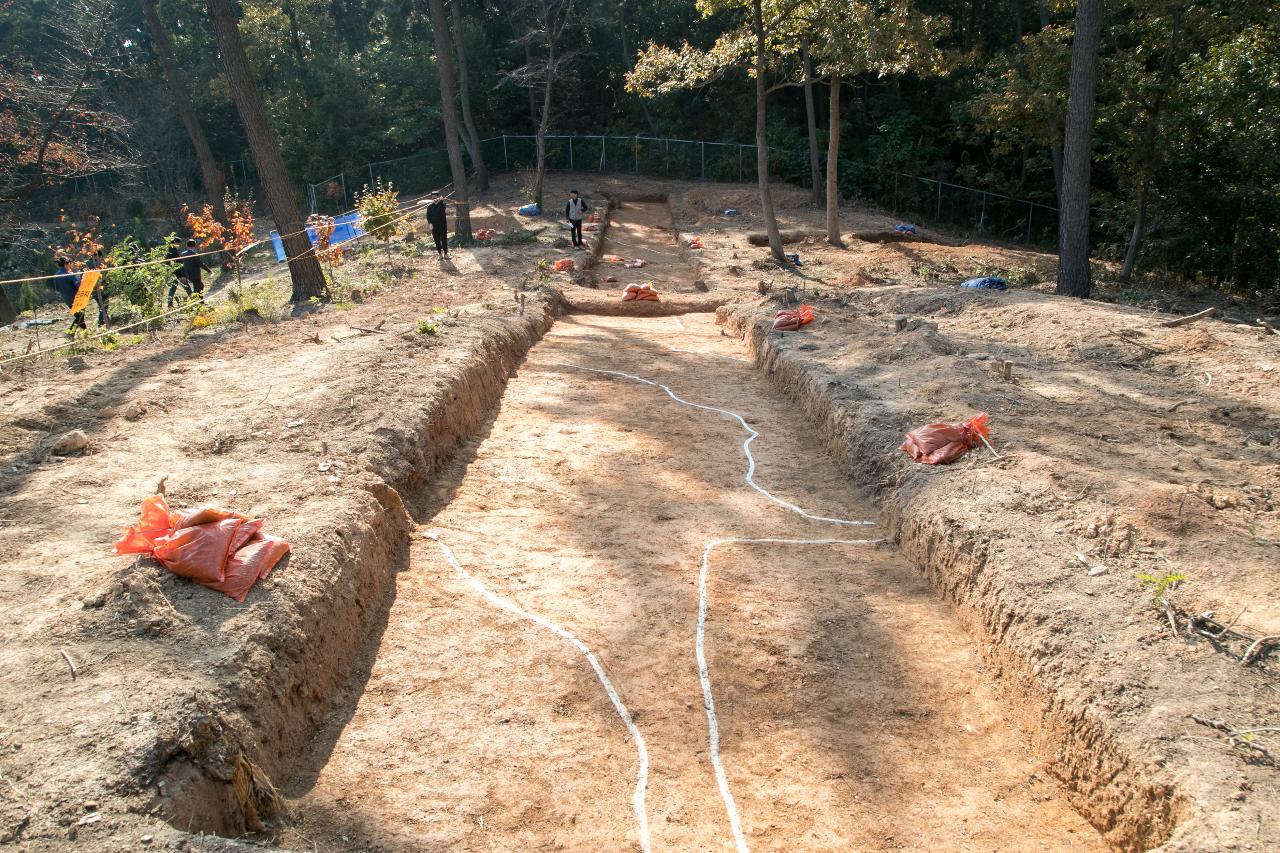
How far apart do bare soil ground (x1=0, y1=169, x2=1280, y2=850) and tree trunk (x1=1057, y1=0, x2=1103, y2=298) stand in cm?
398

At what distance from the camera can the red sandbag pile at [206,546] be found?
404cm

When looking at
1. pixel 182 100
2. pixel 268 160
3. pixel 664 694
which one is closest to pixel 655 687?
pixel 664 694

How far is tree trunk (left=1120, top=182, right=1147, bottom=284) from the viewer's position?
1581 centimetres

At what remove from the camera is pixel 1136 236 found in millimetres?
16250

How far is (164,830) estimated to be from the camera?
2789 mm

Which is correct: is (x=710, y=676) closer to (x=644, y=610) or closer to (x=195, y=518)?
(x=644, y=610)

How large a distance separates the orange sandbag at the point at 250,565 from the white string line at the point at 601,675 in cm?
124

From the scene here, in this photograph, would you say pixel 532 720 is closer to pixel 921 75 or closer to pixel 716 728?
pixel 716 728

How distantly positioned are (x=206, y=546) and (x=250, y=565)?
0.22 m

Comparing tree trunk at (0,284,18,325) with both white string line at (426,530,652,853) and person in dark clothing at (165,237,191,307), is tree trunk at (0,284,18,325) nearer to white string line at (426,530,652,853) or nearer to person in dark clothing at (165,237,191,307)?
person in dark clothing at (165,237,191,307)

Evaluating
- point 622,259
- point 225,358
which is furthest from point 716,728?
point 622,259

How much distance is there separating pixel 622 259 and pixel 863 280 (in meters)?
5.60

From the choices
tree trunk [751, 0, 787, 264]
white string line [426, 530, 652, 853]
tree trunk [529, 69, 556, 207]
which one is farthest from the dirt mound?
white string line [426, 530, 652, 853]

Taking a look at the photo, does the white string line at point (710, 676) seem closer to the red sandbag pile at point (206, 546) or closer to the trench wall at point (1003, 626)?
the trench wall at point (1003, 626)
